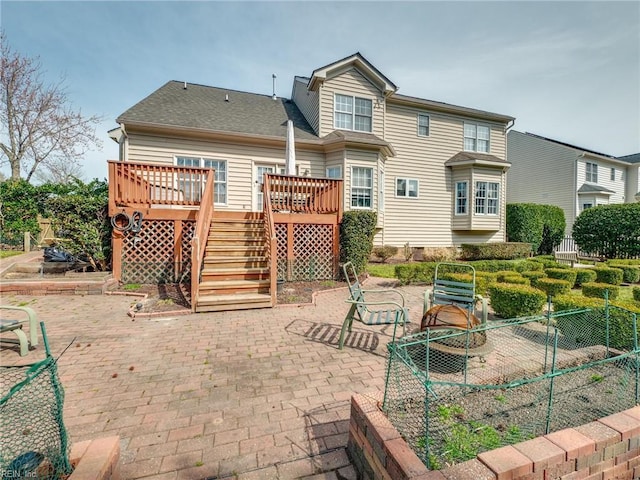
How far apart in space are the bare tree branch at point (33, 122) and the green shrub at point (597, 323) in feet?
82.5

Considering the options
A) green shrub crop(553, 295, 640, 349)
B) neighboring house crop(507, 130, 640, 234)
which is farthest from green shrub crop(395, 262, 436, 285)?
neighboring house crop(507, 130, 640, 234)

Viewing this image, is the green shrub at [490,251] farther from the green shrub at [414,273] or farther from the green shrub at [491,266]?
the green shrub at [414,273]

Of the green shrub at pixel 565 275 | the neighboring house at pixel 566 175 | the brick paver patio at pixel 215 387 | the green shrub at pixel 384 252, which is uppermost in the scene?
the neighboring house at pixel 566 175

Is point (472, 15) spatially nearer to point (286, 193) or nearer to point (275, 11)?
point (275, 11)

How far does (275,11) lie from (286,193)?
196 inches

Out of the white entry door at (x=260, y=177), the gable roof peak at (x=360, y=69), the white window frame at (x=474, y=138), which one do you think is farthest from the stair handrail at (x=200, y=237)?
the white window frame at (x=474, y=138)

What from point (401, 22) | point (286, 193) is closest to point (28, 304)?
point (286, 193)

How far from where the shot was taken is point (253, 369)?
344cm

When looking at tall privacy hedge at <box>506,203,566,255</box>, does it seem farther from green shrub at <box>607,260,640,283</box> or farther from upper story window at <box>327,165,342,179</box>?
upper story window at <box>327,165,342,179</box>

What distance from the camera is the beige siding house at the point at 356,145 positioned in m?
10.8

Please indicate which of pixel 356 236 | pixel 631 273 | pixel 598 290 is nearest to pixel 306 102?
pixel 356 236

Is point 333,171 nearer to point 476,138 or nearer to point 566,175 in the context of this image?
point 476,138

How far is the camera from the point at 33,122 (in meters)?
17.7

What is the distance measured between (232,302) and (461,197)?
13.2 m
